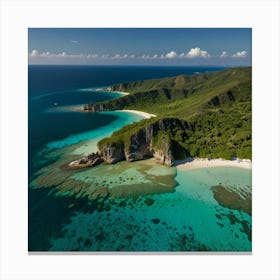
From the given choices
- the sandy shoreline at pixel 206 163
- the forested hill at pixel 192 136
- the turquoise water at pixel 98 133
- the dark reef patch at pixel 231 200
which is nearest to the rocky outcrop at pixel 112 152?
the forested hill at pixel 192 136

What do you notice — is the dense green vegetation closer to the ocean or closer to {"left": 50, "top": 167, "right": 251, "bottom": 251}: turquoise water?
the ocean

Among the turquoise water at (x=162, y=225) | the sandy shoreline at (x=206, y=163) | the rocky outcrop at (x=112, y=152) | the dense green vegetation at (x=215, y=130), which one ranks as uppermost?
the dense green vegetation at (x=215, y=130)

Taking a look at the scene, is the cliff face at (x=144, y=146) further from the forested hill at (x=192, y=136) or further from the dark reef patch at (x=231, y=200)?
the dark reef patch at (x=231, y=200)

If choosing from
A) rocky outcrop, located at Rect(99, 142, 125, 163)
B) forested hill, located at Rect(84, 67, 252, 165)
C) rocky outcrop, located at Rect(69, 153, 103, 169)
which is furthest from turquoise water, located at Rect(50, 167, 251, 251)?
rocky outcrop, located at Rect(69, 153, 103, 169)

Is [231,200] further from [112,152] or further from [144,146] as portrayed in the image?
[112,152]
